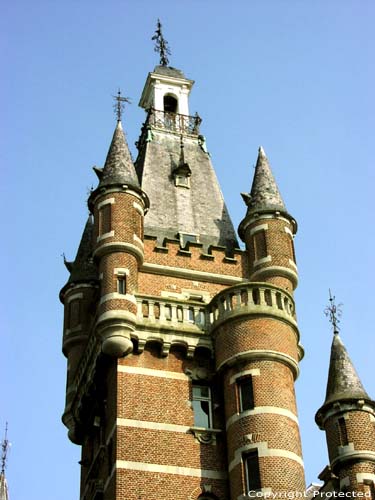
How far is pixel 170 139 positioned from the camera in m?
45.8

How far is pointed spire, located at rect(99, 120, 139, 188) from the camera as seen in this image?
126 feet

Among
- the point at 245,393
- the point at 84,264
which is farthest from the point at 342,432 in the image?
the point at 84,264

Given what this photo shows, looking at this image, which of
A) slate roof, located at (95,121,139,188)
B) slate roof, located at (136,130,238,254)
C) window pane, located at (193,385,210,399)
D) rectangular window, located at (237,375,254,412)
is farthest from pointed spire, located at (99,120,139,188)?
rectangular window, located at (237,375,254,412)

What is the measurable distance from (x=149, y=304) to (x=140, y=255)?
1.97 meters

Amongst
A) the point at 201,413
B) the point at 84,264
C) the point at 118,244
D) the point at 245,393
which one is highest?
the point at 84,264

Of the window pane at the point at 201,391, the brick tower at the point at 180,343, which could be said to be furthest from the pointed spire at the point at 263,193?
the window pane at the point at 201,391

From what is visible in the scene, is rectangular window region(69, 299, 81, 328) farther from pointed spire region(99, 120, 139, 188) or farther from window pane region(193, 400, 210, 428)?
window pane region(193, 400, 210, 428)

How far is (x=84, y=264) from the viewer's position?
41.8 m

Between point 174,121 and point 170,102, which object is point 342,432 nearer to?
point 174,121

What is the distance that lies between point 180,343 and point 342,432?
604 centimetres

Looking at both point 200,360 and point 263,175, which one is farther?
point 263,175

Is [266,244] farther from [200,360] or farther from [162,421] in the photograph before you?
[162,421]

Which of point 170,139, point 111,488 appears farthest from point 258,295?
point 170,139

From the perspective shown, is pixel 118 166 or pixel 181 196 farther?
pixel 181 196
